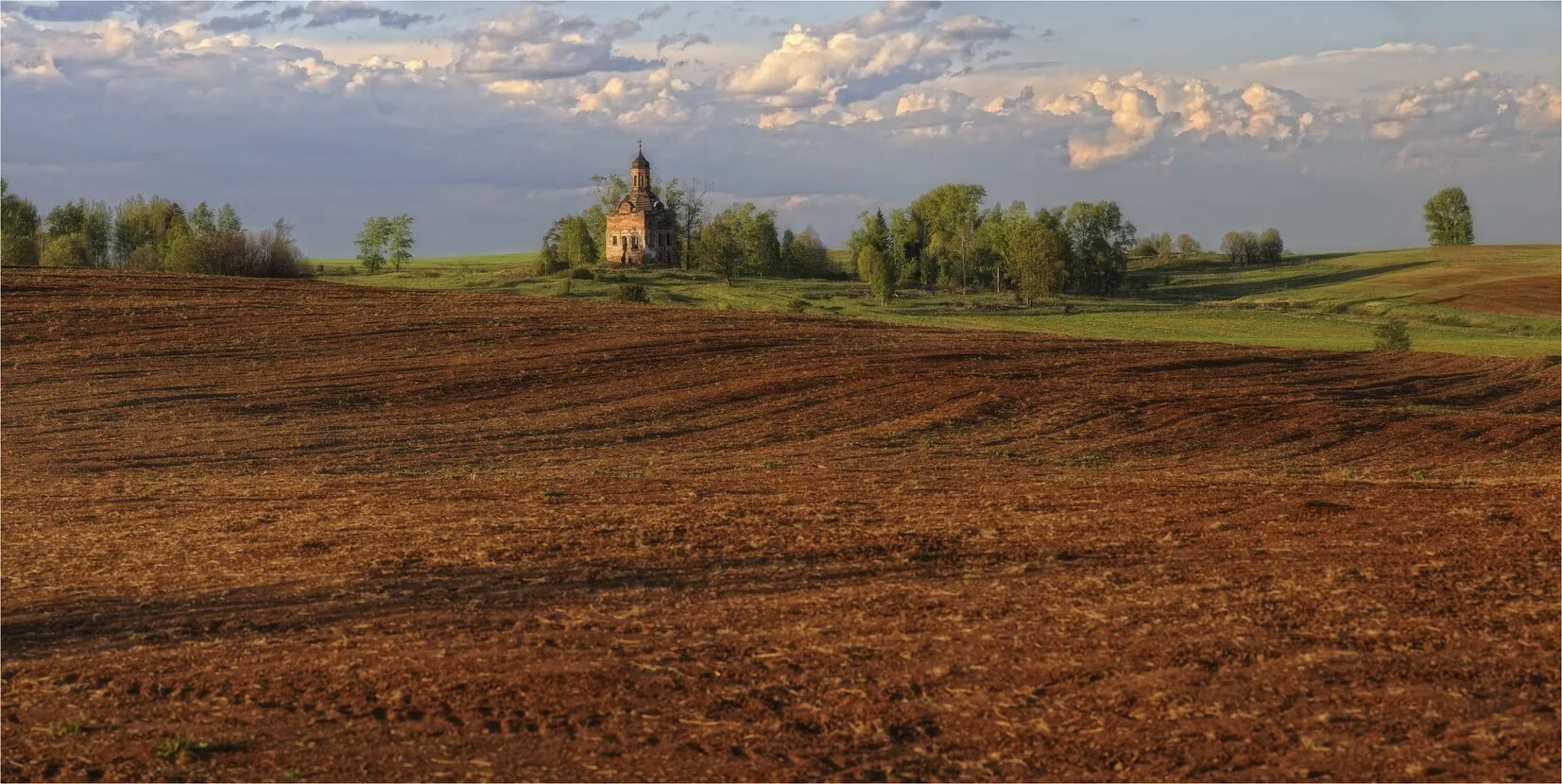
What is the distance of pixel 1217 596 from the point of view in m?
10.9

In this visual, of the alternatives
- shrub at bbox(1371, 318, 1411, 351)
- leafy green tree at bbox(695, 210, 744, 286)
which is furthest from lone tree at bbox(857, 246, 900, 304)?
shrub at bbox(1371, 318, 1411, 351)

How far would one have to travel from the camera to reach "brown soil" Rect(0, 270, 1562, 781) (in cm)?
795

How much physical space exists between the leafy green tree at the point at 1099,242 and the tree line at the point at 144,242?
63.7 meters

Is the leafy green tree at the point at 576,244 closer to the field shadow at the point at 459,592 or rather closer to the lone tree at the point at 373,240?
the lone tree at the point at 373,240

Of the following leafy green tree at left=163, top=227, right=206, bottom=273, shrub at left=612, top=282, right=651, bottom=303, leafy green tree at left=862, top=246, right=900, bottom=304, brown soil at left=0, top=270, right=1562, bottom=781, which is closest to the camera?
brown soil at left=0, top=270, right=1562, bottom=781

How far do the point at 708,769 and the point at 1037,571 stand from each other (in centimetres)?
A: 530

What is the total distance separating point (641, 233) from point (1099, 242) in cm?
4104

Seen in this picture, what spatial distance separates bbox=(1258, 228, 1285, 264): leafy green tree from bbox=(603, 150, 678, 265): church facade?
6587 centimetres

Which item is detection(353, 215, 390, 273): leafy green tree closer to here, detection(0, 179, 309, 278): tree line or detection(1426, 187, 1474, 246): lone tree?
detection(0, 179, 309, 278): tree line

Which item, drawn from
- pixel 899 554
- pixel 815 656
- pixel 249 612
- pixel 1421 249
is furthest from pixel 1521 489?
pixel 1421 249

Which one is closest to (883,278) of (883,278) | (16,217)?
(883,278)

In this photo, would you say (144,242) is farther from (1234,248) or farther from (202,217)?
(1234,248)

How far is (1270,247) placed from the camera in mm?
136875

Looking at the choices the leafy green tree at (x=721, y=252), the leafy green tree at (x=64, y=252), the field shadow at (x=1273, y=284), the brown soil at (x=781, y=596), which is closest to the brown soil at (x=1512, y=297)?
the field shadow at (x=1273, y=284)
